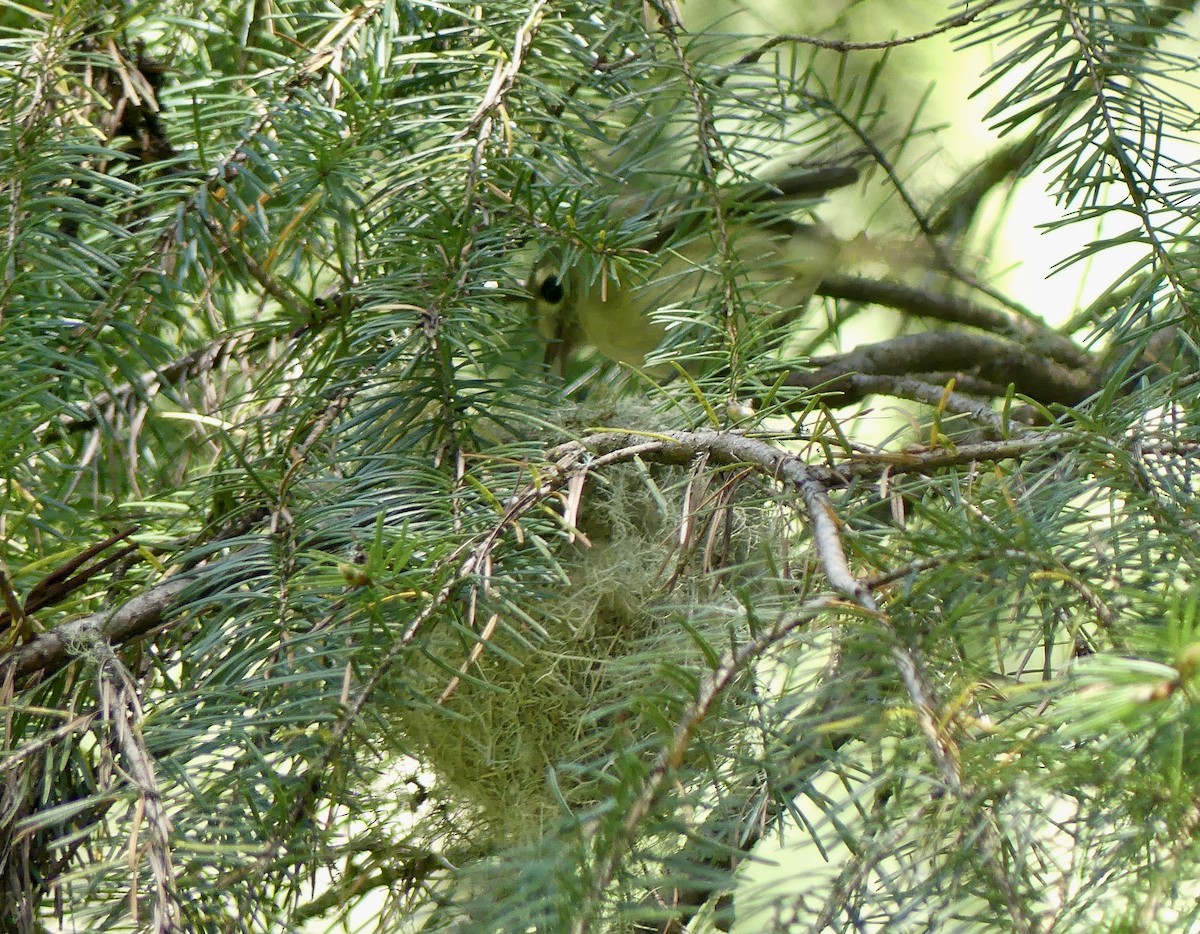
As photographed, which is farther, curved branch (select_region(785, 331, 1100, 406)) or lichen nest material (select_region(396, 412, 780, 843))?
curved branch (select_region(785, 331, 1100, 406))

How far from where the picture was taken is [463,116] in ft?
1.70

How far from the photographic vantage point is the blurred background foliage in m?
0.23

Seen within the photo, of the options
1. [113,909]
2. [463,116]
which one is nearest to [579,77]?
[463,116]

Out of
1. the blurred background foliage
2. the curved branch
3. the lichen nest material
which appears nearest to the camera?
the blurred background foliage

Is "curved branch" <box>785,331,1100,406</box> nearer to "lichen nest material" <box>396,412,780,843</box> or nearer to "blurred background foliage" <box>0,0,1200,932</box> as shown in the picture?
"blurred background foliage" <box>0,0,1200,932</box>

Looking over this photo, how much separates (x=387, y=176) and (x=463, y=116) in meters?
Answer: 0.07

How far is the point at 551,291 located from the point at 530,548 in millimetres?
350

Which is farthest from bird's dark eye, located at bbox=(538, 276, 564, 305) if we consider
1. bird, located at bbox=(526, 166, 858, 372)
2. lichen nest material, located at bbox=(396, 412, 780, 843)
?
lichen nest material, located at bbox=(396, 412, 780, 843)

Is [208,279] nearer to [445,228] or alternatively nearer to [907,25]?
[445,228]

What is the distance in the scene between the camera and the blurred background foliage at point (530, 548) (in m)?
0.23

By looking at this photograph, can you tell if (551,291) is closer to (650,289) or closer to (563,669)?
(650,289)

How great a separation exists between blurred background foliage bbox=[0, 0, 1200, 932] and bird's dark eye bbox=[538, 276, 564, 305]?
49 mm

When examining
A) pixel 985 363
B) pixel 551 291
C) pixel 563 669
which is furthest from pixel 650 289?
pixel 985 363

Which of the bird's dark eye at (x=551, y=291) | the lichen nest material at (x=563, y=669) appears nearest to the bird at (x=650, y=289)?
the bird's dark eye at (x=551, y=291)
